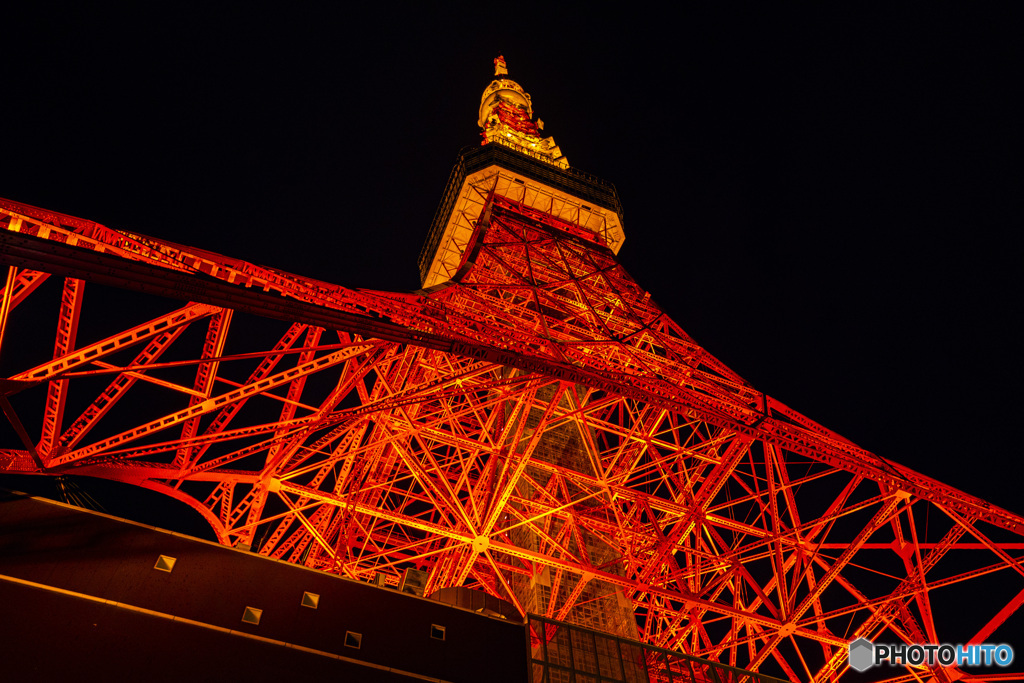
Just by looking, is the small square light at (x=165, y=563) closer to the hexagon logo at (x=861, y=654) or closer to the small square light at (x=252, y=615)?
the small square light at (x=252, y=615)

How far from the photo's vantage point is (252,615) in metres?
9.92

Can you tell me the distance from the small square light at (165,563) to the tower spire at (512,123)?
26.8 m

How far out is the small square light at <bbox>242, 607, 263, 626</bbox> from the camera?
387 inches

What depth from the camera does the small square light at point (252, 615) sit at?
9819mm

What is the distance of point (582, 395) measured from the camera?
90.1 ft

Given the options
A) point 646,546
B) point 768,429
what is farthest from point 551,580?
point 768,429

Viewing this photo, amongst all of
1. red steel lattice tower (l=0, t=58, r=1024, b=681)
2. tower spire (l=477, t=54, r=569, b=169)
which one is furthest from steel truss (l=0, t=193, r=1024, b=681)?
tower spire (l=477, t=54, r=569, b=169)

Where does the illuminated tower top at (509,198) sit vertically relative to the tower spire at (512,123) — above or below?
below

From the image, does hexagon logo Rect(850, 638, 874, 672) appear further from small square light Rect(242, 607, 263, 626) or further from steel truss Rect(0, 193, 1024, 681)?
small square light Rect(242, 607, 263, 626)

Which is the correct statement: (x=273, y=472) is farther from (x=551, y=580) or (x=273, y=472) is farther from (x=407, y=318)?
(x=551, y=580)

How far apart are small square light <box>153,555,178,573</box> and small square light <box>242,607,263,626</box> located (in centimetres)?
122

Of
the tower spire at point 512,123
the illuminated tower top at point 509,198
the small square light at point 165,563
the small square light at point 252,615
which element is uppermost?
the tower spire at point 512,123

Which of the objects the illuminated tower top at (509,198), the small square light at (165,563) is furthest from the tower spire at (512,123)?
the small square light at (165,563)

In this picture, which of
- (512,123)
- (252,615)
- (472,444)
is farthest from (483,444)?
(512,123)
